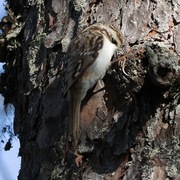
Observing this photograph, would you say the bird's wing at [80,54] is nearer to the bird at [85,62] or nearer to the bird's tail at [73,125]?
the bird at [85,62]

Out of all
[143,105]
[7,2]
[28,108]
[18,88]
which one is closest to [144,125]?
[143,105]

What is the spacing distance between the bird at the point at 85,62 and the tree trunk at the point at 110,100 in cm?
3

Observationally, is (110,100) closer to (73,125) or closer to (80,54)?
(73,125)

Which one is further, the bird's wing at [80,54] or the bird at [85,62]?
the bird's wing at [80,54]

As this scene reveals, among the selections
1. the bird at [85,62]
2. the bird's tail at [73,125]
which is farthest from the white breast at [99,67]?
the bird's tail at [73,125]

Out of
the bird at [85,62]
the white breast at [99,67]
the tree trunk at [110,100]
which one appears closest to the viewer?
the tree trunk at [110,100]

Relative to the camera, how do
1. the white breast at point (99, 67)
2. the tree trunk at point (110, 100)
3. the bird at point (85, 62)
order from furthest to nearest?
the white breast at point (99, 67), the bird at point (85, 62), the tree trunk at point (110, 100)

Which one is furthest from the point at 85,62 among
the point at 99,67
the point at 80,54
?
the point at 99,67

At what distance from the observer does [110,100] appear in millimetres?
Result: 2242

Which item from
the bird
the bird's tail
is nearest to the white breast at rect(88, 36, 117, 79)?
the bird

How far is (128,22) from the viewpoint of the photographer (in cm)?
236

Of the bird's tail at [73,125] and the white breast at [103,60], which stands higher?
the white breast at [103,60]

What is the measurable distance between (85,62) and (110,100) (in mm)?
394

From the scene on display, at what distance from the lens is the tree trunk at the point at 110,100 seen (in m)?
2.11
